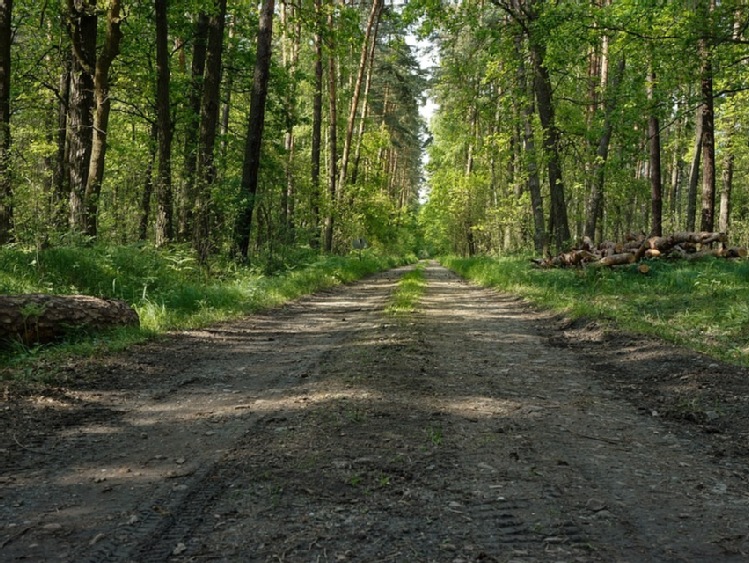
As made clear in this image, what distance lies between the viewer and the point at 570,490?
3082 mm

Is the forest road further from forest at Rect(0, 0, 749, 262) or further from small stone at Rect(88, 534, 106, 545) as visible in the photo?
forest at Rect(0, 0, 749, 262)

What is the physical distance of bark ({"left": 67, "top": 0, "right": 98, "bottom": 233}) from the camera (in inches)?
450

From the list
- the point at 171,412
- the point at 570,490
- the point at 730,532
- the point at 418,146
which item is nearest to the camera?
the point at 730,532

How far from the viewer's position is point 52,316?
643 centimetres

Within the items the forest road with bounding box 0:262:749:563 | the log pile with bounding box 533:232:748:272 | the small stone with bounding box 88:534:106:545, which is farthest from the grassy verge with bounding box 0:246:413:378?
the log pile with bounding box 533:232:748:272

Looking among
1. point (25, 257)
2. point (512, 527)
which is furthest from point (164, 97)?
point (512, 527)

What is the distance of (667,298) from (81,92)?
12.7 metres

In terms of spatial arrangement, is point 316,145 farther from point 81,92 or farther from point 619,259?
point 619,259

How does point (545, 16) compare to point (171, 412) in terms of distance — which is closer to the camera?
point (171, 412)

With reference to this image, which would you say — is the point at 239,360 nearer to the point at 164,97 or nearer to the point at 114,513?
the point at 114,513

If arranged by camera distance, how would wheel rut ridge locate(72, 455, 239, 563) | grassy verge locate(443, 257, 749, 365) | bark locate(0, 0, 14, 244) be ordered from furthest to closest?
1. bark locate(0, 0, 14, 244)
2. grassy verge locate(443, 257, 749, 365)
3. wheel rut ridge locate(72, 455, 239, 563)

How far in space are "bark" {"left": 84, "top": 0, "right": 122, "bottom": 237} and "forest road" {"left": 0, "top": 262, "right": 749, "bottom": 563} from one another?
21.7ft

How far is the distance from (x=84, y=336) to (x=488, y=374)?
15.7 feet

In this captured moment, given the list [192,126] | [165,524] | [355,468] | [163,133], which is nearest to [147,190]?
[163,133]
